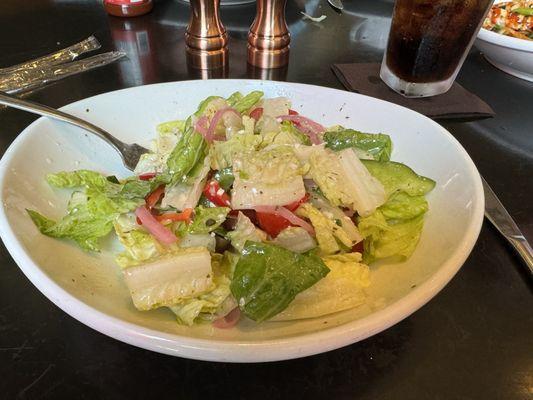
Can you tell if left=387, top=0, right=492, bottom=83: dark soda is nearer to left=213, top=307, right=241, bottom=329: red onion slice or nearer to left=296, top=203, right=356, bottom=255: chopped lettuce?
left=296, top=203, right=356, bottom=255: chopped lettuce

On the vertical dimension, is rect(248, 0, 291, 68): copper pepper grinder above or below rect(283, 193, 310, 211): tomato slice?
below

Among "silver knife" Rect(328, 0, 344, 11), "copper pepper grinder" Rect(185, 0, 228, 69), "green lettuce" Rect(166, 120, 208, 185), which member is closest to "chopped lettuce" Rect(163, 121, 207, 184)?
"green lettuce" Rect(166, 120, 208, 185)

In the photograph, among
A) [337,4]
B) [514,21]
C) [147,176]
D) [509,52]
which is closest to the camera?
[147,176]

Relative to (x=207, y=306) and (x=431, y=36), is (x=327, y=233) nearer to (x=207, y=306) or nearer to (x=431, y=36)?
(x=207, y=306)

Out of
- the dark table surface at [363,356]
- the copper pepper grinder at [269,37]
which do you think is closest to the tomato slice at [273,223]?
the dark table surface at [363,356]

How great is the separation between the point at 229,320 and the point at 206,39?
1.33 meters

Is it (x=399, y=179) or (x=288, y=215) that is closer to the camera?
(x=288, y=215)

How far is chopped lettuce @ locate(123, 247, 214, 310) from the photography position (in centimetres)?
69

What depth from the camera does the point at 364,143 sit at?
3.40 feet

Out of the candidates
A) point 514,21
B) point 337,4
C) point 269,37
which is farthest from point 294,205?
point 337,4

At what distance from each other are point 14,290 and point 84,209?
206 millimetres

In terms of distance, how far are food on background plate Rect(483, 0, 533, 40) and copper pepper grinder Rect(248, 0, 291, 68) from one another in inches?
32.9

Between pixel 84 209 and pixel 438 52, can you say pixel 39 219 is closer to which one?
pixel 84 209

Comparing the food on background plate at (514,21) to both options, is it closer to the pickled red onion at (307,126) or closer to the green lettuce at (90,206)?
the pickled red onion at (307,126)
